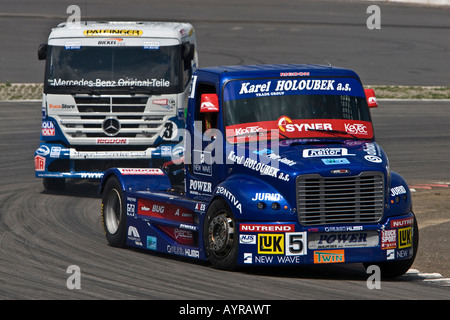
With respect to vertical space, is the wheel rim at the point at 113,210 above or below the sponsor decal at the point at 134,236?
above

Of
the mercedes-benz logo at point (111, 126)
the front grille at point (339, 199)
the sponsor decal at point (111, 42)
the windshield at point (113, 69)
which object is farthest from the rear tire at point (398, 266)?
the sponsor decal at point (111, 42)

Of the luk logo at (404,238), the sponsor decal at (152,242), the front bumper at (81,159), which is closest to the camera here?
the luk logo at (404,238)

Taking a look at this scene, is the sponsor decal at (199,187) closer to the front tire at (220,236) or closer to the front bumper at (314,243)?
the front tire at (220,236)

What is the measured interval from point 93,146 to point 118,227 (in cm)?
478

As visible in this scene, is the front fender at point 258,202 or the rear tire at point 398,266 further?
the rear tire at point 398,266

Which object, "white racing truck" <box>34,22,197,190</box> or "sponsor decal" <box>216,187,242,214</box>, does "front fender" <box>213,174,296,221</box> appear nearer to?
"sponsor decal" <box>216,187,242,214</box>

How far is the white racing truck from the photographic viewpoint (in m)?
16.8

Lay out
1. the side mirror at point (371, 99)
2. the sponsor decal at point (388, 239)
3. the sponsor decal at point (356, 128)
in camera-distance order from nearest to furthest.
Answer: the sponsor decal at point (388, 239), the sponsor decal at point (356, 128), the side mirror at point (371, 99)

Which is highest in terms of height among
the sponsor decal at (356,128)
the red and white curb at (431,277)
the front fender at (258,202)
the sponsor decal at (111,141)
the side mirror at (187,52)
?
the side mirror at (187,52)

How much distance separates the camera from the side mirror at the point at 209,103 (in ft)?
35.7

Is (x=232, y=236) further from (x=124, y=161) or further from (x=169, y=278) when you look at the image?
(x=124, y=161)
